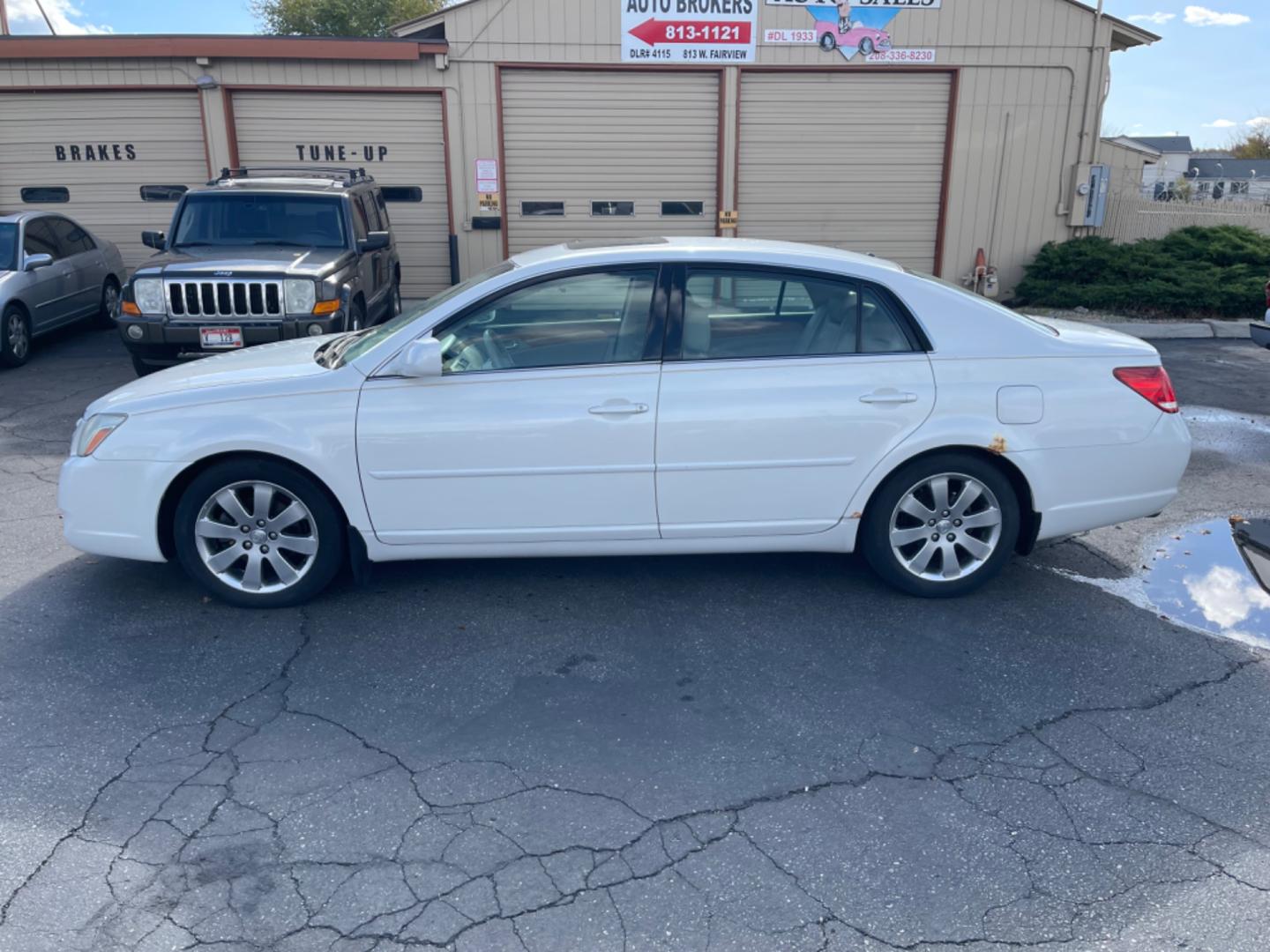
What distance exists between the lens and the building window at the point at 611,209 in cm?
1409

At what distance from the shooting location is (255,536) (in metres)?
4.71

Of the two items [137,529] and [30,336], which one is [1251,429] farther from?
[30,336]

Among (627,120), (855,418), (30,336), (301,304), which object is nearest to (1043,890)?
(855,418)

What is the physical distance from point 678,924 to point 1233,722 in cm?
242

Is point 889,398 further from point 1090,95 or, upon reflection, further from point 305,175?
point 1090,95

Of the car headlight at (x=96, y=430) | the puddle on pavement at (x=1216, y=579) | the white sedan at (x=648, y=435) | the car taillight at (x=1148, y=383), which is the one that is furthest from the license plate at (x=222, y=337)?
the puddle on pavement at (x=1216, y=579)

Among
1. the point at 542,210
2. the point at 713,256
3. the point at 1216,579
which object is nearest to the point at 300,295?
the point at 713,256

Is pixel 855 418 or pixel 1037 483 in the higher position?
pixel 855 418

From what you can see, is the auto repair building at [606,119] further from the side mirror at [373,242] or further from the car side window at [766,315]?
the car side window at [766,315]

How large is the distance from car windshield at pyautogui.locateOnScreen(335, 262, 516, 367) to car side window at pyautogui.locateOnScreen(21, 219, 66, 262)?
7.50 meters

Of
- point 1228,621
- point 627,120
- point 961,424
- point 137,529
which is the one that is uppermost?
point 627,120

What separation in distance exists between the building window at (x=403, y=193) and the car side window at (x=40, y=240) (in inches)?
162

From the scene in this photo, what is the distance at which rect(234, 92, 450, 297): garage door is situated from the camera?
529 inches

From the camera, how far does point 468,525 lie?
468 cm
